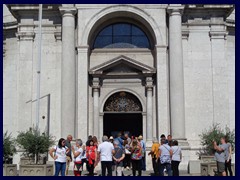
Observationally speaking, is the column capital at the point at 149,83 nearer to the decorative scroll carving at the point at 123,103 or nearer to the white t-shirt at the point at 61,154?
the decorative scroll carving at the point at 123,103

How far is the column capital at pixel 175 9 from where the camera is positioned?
2692 centimetres

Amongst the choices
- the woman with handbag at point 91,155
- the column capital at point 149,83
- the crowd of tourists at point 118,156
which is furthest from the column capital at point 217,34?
the woman with handbag at point 91,155

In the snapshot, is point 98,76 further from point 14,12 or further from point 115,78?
point 14,12

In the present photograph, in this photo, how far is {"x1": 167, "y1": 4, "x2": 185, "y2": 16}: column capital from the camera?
88.3 feet

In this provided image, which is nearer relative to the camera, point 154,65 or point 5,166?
point 5,166

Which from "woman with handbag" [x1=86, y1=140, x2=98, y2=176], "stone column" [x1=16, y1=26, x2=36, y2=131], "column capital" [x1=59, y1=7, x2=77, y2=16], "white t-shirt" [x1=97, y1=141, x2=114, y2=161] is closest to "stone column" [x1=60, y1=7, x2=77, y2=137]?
"column capital" [x1=59, y1=7, x2=77, y2=16]

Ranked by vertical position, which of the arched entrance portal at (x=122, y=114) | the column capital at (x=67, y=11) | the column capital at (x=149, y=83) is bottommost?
the arched entrance portal at (x=122, y=114)

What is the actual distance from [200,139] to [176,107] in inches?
98.7

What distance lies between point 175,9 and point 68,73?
7.03 metres

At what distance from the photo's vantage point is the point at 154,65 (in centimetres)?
2881

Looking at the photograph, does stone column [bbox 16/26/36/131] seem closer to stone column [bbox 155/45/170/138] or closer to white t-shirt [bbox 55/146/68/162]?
stone column [bbox 155/45/170/138]

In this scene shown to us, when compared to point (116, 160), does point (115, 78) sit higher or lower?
higher

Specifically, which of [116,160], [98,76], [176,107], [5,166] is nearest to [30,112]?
[98,76]

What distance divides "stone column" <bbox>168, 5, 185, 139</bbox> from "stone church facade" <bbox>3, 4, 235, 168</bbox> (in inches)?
2.2
